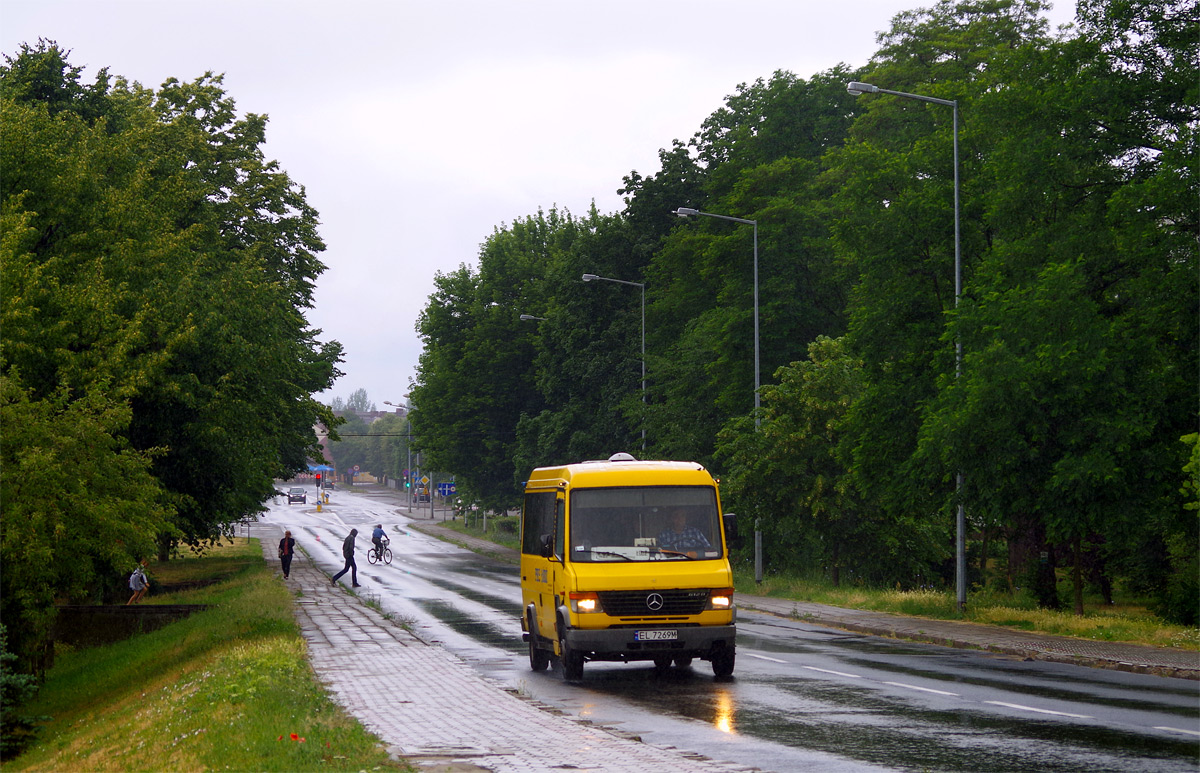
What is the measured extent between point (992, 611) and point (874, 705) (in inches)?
533

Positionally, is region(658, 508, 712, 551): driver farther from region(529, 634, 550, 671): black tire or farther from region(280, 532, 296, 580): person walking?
region(280, 532, 296, 580): person walking

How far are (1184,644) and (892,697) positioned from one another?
8.05m

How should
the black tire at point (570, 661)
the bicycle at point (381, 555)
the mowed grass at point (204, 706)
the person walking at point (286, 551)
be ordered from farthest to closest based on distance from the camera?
the bicycle at point (381, 555), the person walking at point (286, 551), the black tire at point (570, 661), the mowed grass at point (204, 706)

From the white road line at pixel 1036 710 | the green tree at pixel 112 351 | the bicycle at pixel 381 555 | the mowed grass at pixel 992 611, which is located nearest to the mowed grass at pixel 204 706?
the green tree at pixel 112 351

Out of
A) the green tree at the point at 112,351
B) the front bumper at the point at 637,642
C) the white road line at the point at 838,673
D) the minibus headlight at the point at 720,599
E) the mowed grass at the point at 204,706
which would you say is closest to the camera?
the mowed grass at the point at 204,706

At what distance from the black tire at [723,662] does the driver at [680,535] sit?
55.4 inches

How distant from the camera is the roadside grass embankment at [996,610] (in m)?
22.2

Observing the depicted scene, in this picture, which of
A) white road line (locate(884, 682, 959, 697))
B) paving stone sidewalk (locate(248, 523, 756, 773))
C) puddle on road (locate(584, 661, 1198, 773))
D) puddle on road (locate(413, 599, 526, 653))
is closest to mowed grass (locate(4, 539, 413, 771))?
paving stone sidewalk (locate(248, 523, 756, 773))

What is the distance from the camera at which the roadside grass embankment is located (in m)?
22.2

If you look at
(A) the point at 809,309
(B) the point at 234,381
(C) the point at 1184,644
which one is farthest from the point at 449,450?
(C) the point at 1184,644

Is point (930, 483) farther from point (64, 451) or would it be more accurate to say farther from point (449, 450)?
point (449, 450)

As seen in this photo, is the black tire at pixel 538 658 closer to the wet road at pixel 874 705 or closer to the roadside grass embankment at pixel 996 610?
the wet road at pixel 874 705

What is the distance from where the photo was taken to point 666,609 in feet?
54.0

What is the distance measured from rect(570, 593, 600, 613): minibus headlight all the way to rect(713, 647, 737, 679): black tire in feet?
6.24
